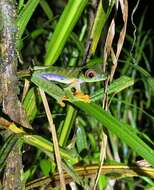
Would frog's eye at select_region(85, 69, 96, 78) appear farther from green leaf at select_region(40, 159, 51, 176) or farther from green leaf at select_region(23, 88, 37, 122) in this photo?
green leaf at select_region(40, 159, 51, 176)

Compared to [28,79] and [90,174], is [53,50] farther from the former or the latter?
[90,174]

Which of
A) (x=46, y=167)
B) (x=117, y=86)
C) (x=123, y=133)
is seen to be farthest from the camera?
(x=46, y=167)

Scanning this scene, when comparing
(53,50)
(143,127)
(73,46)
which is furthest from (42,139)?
(143,127)

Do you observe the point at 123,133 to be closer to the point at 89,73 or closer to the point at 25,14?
the point at 89,73

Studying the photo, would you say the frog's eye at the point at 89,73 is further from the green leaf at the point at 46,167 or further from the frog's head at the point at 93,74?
the green leaf at the point at 46,167

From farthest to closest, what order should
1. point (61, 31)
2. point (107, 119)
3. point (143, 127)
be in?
point (143, 127) < point (61, 31) < point (107, 119)

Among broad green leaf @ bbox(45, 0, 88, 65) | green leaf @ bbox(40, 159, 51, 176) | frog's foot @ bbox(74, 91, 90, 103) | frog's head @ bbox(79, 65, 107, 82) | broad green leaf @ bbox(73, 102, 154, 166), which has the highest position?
broad green leaf @ bbox(45, 0, 88, 65)

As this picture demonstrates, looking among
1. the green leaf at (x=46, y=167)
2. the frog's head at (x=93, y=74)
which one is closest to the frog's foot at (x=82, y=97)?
the frog's head at (x=93, y=74)

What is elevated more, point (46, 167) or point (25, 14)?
point (25, 14)

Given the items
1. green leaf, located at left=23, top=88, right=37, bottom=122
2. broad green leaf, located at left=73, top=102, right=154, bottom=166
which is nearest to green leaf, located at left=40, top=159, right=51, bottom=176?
green leaf, located at left=23, top=88, right=37, bottom=122

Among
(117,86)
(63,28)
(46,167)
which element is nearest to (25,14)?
(63,28)

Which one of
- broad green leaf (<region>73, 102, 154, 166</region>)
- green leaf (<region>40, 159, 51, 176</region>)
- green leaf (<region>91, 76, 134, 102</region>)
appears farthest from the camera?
green leaf (<region>40, 159, 51, 176</region>)
